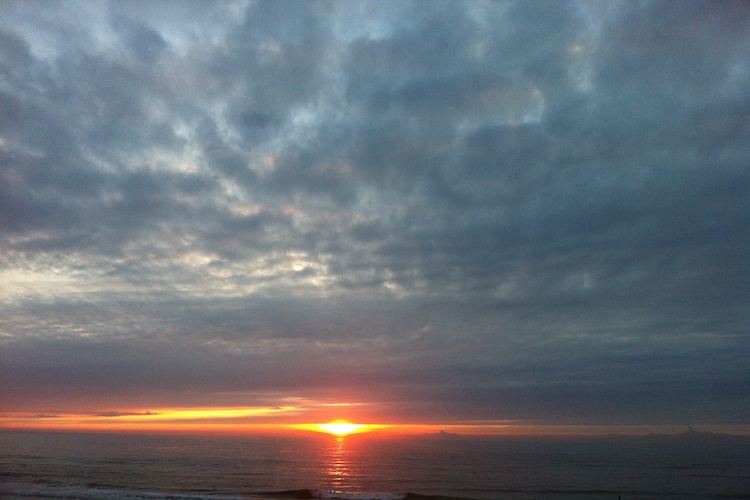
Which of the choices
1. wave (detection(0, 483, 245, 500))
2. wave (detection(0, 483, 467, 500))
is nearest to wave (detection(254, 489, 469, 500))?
wave (detection(0, 483, 467, 500))

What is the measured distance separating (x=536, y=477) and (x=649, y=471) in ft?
70.8

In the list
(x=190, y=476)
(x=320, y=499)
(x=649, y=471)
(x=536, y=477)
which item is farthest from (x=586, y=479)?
(x=190, y=476)

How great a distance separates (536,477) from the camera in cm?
6041

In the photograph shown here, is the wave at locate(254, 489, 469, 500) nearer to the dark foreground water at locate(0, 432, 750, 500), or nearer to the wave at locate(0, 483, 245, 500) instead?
the dark foreground water at locate(0, 432, 750, 500)

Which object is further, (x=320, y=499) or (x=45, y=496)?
(x=320, y=499)

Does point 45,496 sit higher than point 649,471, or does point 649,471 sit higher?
point 45,496

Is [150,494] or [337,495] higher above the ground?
[150,494]

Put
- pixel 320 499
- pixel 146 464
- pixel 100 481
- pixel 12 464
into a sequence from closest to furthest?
pixel 320 499 → pixel 100 481 → pixel 12 464 → pixel 146 464

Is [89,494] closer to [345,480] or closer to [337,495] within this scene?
[337,495]

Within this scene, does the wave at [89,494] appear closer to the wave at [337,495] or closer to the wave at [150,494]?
the wave at [150,494]

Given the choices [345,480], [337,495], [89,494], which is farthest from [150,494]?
[345,480]

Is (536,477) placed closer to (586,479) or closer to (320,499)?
(586,479)

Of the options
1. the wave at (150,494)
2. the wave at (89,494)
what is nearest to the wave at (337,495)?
the wave at (150,494)

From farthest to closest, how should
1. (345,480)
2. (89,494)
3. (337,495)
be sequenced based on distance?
(345,480) < (337,495) < (89,494)
